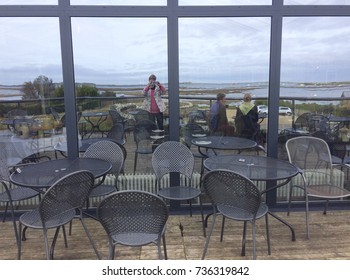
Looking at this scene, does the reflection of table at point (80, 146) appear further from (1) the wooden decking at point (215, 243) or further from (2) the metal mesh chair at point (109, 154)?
(1) the wooden decking at point (215, 243)

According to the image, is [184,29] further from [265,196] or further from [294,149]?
[265,196]

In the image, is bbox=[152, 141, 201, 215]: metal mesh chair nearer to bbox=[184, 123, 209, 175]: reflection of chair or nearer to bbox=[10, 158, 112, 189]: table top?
bbox=[184, 123, 209, 175]: reflection of chair

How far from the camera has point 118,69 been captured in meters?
3.84

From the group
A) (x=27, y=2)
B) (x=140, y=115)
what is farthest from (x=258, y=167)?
(x=27, y=2)

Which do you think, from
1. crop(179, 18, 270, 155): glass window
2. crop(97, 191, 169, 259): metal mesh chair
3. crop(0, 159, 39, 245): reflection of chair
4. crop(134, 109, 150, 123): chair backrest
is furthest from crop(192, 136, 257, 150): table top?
crop(0, 159, 39, 245): reflection of chair

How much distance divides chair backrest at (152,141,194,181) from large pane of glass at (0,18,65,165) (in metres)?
1.08

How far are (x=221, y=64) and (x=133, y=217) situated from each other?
235cm

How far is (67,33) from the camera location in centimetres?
319

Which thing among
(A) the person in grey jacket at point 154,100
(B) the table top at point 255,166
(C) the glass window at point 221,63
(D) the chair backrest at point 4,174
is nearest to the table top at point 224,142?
(C) the glass window at point 221,63

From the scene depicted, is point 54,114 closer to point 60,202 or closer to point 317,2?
point 60,202

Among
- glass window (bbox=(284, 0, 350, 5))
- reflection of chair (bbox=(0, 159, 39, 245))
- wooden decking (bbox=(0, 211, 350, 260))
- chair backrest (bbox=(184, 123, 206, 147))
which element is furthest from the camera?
chair backrest (bbox=(184, 123, 206, 147))

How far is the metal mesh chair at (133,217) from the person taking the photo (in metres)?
1.88

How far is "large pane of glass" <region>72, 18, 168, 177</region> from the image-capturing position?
3404 millimetres

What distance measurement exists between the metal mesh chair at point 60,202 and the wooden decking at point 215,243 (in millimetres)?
412
